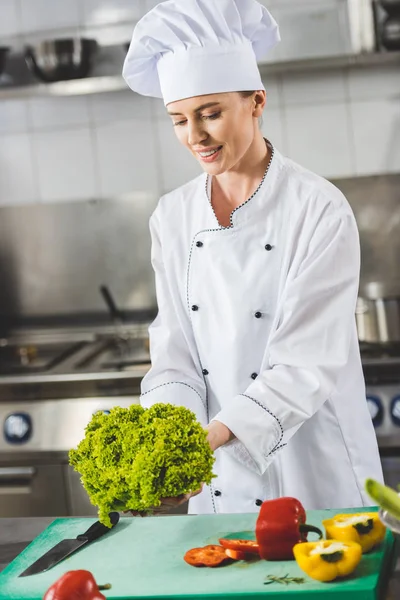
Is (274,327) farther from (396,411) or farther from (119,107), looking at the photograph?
(119,107)

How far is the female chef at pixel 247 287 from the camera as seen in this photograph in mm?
1759

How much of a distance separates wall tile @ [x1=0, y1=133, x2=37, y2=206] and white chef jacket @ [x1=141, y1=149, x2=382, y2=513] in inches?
68.1

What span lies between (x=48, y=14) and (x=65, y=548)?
8.46ft

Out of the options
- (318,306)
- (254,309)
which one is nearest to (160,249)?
(254,309)

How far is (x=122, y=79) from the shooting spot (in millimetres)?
3217

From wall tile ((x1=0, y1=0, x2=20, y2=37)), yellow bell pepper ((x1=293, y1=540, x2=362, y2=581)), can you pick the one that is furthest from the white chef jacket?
wall tile ((x1=0, y1=0, x2=20, y2=37))

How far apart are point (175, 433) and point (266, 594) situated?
0.28 meters

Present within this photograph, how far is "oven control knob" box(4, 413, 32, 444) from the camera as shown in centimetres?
295

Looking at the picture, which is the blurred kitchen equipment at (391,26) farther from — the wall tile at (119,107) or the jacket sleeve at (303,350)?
the jacket sleeve at (303,350)

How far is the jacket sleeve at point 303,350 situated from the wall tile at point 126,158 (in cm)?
184

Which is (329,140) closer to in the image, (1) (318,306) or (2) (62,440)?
(2) (62,440)

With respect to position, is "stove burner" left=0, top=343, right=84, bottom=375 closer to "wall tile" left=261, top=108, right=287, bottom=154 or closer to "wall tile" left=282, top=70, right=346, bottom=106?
"wall tile" left=261, top=108, right=287, bottom=154

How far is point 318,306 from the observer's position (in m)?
1.80

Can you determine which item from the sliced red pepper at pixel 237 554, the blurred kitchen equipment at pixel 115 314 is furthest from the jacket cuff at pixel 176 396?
the blurred kitchen equipment at pixel 115 314
